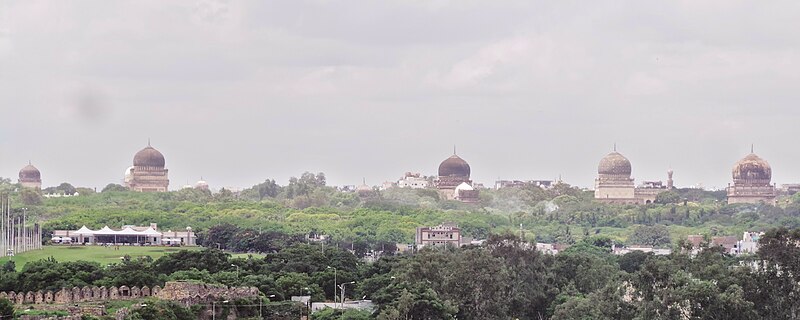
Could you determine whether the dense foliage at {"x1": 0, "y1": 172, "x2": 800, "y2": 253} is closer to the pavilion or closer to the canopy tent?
the pavilion

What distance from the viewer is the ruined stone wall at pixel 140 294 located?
5875 centimetres

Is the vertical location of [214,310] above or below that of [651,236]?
below

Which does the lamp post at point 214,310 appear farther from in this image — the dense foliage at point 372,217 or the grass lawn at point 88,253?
the dense foliage at point 372,217

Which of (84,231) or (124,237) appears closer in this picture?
(84,231)

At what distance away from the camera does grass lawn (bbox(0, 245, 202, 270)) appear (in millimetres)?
97300

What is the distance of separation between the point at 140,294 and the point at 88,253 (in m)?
45.8

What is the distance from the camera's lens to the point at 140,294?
62031mm

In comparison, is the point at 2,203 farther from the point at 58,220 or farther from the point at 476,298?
the point at 476,298

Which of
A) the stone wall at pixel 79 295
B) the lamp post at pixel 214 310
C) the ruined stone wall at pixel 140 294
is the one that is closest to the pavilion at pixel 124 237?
the stone wall at pixel 79 295

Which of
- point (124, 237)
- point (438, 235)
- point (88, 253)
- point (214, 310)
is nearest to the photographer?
point (214, 310)

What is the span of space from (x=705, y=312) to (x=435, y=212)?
352ft

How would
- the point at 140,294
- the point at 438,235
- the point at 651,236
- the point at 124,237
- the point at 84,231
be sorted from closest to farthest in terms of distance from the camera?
the point at 140,294
the point at 84,231
the point at 124,237
the point at 438,235
the point at 651,236

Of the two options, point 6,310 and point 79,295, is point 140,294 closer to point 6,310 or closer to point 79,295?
point 79,295

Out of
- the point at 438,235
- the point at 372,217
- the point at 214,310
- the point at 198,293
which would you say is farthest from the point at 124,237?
the point at 214,310
